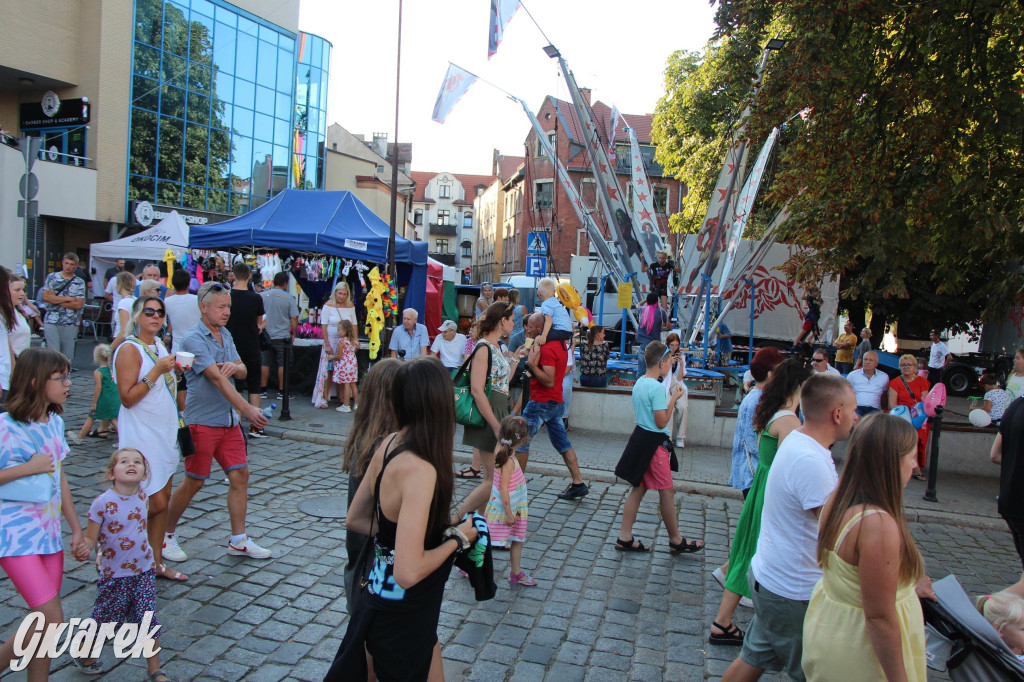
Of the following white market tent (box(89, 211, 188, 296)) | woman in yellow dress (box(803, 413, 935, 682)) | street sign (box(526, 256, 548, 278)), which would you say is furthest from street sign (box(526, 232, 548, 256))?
woman in yellow dress (box(803, 413, 935, 682))

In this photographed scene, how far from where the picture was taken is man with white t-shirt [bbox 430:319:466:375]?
404 inches

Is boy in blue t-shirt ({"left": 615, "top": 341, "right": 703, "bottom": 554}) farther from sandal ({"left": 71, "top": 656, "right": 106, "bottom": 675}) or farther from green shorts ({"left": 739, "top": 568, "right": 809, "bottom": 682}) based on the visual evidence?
sandal ({"left": 71, "top": 656, "right": 106, "bottom": 675})

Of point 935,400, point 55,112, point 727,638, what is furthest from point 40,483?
point 55,112

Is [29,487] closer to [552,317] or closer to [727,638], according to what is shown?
[727,638]

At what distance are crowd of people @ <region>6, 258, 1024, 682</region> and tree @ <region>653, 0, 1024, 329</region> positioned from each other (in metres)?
3.99

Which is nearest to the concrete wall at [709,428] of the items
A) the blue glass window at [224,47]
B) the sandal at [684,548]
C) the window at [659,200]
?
the sandal at [684,548]

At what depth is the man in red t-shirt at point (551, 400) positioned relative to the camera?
695 cm

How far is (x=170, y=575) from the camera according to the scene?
14.7 ft

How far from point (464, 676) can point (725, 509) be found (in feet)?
14.4

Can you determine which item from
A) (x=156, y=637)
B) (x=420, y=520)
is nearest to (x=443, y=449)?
(x=420, y=520)

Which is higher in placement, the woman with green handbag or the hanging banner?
the hanging banner

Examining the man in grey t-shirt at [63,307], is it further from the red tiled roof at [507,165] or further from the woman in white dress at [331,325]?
the red tiled roof at [507,165]

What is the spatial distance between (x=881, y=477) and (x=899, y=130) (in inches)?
299

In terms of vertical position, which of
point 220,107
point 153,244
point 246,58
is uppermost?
point 246,58
